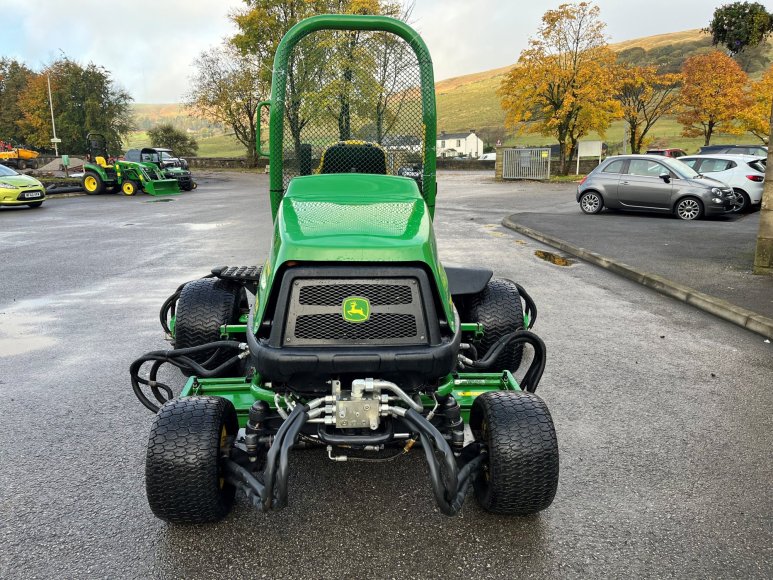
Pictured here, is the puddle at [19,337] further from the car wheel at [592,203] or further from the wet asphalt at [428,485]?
the car wheel at [592,203]

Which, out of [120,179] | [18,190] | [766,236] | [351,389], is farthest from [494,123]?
[351,389]

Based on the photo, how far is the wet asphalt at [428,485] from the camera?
2.76 meters

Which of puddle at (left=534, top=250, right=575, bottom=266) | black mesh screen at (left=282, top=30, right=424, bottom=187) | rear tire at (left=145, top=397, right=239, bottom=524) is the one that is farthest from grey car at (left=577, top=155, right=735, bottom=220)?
rear tire at (left=145, top=397, right=239, bottom=524)

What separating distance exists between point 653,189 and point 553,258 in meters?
6.87

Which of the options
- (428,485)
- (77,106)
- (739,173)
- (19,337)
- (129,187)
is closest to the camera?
(428,485)

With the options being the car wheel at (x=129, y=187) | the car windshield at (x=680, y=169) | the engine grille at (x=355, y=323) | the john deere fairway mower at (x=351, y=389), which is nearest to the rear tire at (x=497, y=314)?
the john deere fairway mower at (x=351, y=389)

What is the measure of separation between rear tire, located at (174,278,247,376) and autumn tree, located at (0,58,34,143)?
63.7m

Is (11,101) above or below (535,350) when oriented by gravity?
above

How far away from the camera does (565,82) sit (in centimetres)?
3591

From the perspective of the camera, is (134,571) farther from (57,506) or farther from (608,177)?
(608,177)

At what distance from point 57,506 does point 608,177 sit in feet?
53.2

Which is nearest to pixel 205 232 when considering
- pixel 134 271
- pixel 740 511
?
pixel 134 271

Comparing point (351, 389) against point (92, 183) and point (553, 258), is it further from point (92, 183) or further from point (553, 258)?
point (92, 183)

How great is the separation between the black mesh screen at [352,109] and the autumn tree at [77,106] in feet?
177
